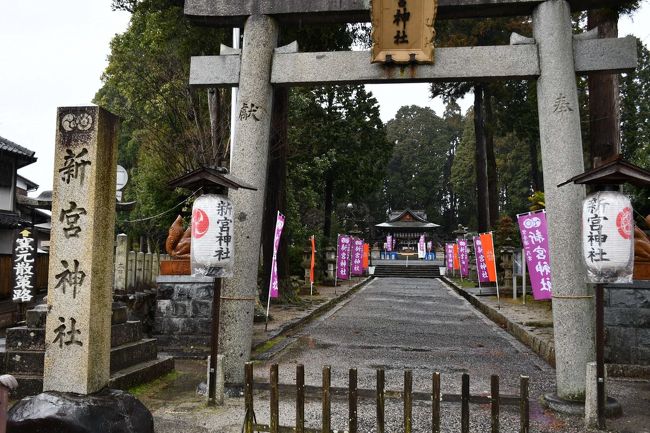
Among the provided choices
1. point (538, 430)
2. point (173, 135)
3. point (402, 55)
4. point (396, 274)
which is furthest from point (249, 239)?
point (396, 274)

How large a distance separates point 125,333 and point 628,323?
7406 mm

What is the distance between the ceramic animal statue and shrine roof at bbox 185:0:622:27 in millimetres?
4099

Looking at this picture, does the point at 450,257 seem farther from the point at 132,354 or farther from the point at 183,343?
the point at 132,354

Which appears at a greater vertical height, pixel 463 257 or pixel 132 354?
pixel 463 257

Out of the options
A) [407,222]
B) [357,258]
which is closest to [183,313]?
[357,258]

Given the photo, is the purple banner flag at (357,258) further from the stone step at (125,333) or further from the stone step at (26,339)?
the stone step at (26,339)

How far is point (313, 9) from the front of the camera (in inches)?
288

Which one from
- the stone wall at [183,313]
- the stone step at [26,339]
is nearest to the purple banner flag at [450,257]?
the stone wall at [183,313]

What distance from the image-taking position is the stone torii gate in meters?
6.47

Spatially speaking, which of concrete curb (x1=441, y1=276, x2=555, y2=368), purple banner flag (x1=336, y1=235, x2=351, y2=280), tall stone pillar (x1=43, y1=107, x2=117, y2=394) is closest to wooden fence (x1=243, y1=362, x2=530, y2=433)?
tall stone pillar (x1=43, y1=107, x2=117, y2=394)

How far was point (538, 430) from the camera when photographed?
18.1 feet

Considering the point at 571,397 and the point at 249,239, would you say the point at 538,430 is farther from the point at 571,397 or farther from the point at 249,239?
the point at 249,239

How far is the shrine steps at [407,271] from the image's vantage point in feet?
131

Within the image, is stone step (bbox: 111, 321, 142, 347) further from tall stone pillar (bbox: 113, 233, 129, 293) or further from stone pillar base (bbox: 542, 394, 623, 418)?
stone pillar base (bbox: 542, 394, 623, 418)
